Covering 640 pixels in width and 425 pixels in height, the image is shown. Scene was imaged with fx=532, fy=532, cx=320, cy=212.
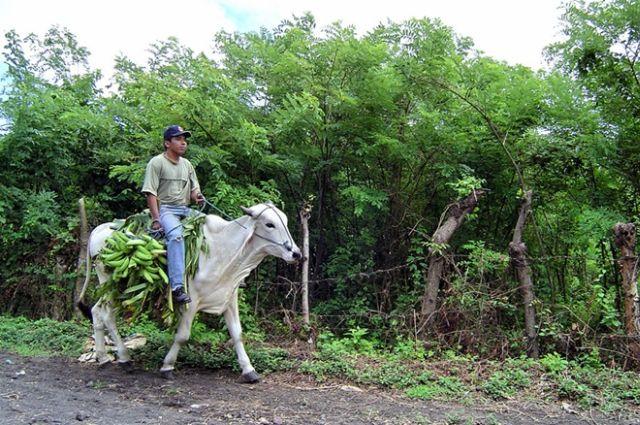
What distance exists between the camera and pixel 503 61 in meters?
8.41

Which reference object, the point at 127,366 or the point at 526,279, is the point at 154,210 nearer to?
the point at 127,366

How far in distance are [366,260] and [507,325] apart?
2.24 meters

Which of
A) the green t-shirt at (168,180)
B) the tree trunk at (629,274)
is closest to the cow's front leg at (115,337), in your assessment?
the green t-shirt at (168,180)

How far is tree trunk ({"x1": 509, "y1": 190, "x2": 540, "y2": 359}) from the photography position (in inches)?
250

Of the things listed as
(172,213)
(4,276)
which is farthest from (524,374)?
(4,276)

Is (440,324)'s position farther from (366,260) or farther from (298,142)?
(298,142)

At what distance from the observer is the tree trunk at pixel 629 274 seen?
5.96 meters

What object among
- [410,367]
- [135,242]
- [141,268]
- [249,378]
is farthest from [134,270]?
[410,367]

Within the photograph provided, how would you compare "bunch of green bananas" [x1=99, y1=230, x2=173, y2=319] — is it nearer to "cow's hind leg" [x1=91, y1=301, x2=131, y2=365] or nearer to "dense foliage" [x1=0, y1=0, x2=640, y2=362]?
"cow's hind leg" [x1=91, y1=301, x2=131, y2=365]

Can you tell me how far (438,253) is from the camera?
23.0ft

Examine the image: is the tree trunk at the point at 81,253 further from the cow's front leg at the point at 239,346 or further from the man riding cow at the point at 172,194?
the cow's front leg at the point at 239,346

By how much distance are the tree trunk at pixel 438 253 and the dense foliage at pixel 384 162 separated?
167mm

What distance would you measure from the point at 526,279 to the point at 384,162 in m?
2.65

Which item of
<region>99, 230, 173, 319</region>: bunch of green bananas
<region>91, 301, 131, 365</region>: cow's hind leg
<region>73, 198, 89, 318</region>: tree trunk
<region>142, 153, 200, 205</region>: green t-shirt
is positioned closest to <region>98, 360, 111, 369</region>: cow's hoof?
<region>91, 301, 131, 365</region>: cow's hind leg
